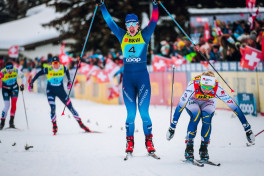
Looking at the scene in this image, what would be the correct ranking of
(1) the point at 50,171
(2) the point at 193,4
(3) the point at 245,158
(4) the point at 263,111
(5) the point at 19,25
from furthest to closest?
(5) the point at 19,25 < (2) the point at 193,4 < (4) the point at 263,111 < (3) the point at 245,158 < (1) the point at 50,171

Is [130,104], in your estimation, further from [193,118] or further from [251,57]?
[251,57]

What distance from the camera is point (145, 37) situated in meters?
5.81

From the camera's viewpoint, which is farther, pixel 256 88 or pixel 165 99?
pixel 165 99

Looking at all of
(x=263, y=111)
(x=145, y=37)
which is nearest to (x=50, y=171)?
(x=145, y=37)

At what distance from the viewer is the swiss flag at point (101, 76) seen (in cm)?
1611

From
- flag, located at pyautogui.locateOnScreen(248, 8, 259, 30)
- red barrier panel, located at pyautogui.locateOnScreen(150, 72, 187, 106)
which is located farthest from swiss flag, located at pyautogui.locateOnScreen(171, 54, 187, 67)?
flag, located at pyautogui.locateOnScreen(248, 8, 259, 30)

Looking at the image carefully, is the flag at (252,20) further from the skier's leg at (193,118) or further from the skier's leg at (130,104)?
the skier's leg at (130,104)

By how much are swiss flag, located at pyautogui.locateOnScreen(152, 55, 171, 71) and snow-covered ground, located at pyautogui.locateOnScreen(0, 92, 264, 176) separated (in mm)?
3964

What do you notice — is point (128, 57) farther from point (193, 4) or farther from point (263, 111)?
point (193, 4)

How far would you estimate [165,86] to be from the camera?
47.9 ft

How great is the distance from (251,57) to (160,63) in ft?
15.7

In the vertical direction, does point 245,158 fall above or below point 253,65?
below

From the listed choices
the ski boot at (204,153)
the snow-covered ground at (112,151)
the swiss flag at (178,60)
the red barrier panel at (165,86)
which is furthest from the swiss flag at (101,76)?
the ski boot at (204,153)

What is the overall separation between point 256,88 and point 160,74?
4.76 meters
